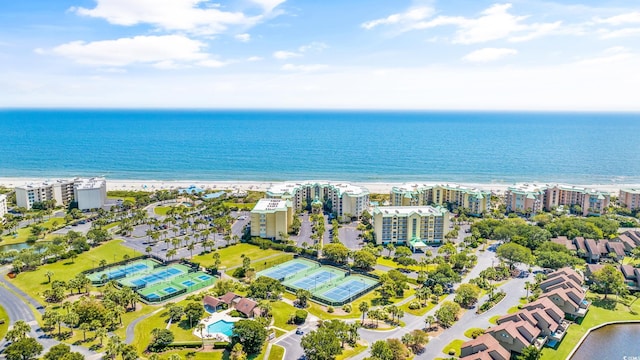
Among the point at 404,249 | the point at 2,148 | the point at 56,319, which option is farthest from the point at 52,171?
the point at 404,249

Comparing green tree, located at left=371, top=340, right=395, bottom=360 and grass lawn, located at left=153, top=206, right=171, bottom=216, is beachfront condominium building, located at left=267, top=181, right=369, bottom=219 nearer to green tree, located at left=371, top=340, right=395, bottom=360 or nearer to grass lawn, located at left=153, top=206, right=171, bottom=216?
grass lawn, located at left=153, top=206, right=171, bottom=216

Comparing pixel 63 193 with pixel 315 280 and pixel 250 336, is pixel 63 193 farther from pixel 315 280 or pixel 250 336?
pixel 250 336

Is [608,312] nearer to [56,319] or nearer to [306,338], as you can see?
[306,338]

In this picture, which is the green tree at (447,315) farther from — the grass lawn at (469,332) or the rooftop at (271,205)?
the rooftop at (271,205)

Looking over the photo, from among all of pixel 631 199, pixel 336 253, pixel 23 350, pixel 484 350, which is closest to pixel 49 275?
pixel 23 350

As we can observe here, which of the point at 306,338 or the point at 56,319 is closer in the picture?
the point at 306,338

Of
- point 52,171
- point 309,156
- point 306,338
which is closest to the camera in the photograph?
point 306,338

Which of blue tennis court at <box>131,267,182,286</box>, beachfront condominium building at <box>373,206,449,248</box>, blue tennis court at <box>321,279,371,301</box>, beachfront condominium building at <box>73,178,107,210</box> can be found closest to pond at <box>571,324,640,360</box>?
blue tennis court at <box>321,279,371,301</box>

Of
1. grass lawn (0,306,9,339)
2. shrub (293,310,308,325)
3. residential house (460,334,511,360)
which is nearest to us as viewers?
residential house (460,334,511,360)

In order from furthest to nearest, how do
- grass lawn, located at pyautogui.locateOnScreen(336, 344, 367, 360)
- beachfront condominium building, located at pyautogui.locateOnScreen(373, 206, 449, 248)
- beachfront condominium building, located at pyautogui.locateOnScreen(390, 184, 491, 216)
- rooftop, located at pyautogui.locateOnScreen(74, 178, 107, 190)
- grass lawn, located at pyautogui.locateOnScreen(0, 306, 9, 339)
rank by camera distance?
→ rooftop, located at pyautogui.locateOnScreen(74, 178, 107, 190)
beachfront condominium building, located at pyautogui.locateOnScreen(390, 184, 491, 216)
beachfront condominium building, located at pyautogui.locateOnScreen(373, 206, 449, 248)
grass lawn, located at pyautogui.locateOnScreen(0, 306, 9, 339)
grass lawn, located at pyautogui.locateOnScreen(336, 344, 367, 360)
